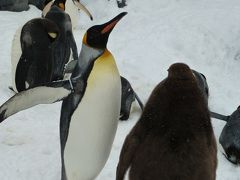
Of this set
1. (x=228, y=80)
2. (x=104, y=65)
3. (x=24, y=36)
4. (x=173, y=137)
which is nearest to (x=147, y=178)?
(x=173, y=137)

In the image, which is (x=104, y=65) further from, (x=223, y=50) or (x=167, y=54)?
(x=223, y=50)

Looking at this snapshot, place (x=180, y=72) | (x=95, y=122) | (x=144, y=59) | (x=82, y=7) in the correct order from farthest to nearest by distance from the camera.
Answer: (x=82, y=7), (x=144, y=59), (x=95, y=122), (x=180, y=72)

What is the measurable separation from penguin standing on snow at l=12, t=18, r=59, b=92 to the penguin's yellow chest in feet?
6.57

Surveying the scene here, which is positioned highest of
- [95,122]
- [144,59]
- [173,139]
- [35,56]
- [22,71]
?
[173,139]

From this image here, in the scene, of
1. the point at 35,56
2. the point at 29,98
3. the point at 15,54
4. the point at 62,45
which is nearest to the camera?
the point at 29,98

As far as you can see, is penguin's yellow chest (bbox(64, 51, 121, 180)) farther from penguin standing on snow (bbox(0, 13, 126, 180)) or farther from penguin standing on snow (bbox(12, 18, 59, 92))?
penguin standing on snow (bbox(12, 18, 59, 92))

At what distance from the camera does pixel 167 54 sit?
275 inches

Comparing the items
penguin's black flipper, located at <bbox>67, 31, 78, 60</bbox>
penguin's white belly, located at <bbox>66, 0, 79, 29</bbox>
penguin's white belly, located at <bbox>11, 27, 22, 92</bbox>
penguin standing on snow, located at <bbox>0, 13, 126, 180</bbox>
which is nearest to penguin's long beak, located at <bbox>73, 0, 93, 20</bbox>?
penguin's white belly, located at <bbox>66, 0, 79, 29</bbox>

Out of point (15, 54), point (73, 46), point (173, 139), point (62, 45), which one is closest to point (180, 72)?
point (173, 139)

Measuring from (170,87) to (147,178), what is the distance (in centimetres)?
49

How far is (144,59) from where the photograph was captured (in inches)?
268

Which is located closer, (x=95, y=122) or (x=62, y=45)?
(x=95, y=122)

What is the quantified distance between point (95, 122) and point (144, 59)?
361cm

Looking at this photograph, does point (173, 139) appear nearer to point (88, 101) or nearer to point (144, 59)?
point (88, 101)
